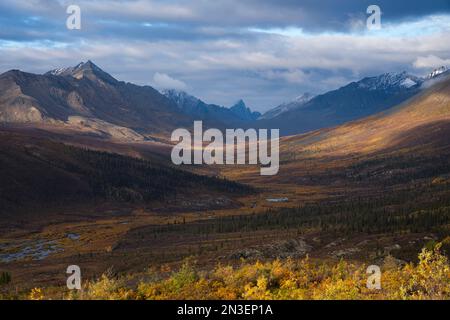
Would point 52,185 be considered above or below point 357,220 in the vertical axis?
above

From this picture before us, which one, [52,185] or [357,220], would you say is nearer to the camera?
[357,220]

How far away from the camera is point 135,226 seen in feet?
463

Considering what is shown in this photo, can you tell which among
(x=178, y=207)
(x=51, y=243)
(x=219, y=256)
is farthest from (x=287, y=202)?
(x=219, y=256)

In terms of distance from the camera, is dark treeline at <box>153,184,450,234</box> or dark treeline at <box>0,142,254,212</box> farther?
dark treeline at <box>0,142,254,212</box>

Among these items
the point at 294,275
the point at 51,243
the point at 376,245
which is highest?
the point at 294,275

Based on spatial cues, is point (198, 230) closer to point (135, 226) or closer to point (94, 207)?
point (135, 226)

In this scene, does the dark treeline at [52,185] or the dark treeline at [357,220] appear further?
the dark treeline at [52,185]

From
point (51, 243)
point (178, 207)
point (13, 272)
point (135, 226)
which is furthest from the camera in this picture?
point (178, 207)

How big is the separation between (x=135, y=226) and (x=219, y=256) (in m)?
73.3
